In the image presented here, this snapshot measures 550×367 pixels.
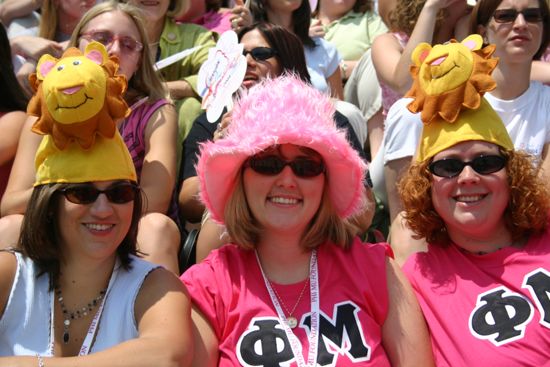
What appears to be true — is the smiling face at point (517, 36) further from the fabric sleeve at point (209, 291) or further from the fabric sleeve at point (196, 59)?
the fabric sleeve at point (209, 291)

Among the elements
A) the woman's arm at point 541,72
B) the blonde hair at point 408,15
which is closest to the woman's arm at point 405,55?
the blonde hair at point 408,15

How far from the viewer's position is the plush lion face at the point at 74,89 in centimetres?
321

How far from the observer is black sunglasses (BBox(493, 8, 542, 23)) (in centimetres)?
463

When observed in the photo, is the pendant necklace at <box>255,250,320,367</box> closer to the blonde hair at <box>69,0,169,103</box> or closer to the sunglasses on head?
the blonde hair at <box>69,0,169,103</box>

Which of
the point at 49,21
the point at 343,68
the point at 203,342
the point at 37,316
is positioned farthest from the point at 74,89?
the point at 343,68

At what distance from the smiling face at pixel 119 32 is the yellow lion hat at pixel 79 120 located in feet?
4.26

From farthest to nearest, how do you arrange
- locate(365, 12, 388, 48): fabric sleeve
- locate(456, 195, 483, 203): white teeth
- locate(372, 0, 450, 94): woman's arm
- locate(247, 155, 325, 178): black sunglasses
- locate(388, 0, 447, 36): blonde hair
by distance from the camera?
locate(365, 12, 388, 48): fabric sleeve → locate(388, 0, 447, 36): blonde hair → locate(372, 0, 450, 94): woman's arm → locate(456, 195, 483, 203): white teeth → locate(247, 155, 325, 178): black sunglasses

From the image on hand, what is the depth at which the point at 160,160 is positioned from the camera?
4.39 metres

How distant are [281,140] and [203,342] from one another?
0.78 metres

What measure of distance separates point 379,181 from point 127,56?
1461 millimetres

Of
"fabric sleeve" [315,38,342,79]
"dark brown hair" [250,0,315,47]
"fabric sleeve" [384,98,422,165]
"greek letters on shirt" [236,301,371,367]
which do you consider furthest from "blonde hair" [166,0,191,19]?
"greek letters on shirt" [236,301,371,367]

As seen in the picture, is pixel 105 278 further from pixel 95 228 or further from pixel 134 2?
pixel 134 2

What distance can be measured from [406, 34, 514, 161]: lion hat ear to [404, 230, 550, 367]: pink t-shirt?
16.9 inches

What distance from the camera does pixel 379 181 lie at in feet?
15.9
